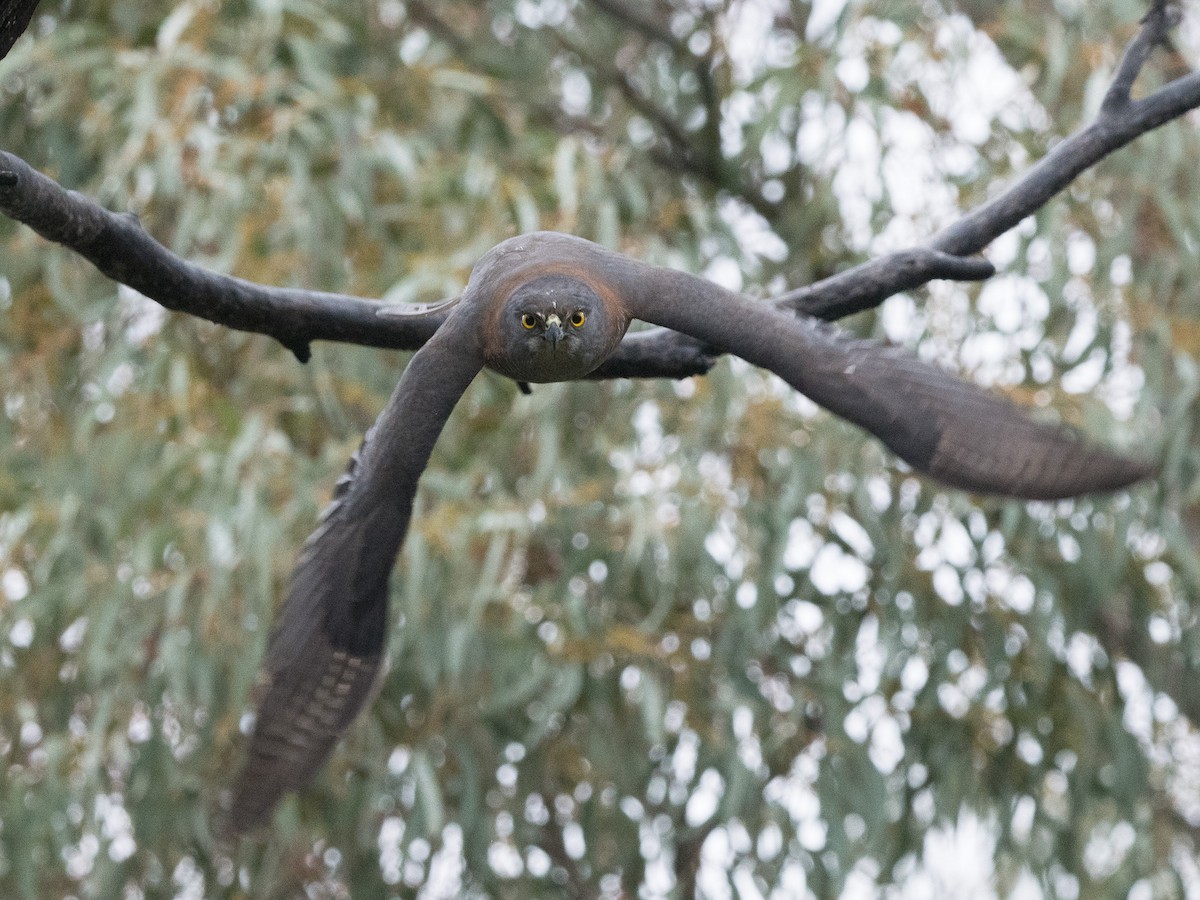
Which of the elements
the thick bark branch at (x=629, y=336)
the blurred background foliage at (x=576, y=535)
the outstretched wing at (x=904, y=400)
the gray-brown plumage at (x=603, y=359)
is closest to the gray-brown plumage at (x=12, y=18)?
the thick bark branch at (x=629, y=336)

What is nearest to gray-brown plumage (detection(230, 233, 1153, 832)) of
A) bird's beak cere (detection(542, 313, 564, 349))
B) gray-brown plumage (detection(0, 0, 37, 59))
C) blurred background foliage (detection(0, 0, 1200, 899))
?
bird's beak cere (detection(542, 313, 564, 349))

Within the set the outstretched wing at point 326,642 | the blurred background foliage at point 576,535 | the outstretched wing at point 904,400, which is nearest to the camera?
the outstretched wing at point 904,400

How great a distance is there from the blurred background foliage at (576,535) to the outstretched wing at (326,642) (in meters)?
0.85

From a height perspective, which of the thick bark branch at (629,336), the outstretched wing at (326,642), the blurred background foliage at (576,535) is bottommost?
the blurred background foliage at (576,535)

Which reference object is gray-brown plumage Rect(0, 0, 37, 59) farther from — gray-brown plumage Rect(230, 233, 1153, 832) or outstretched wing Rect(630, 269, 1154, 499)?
outstretched wing Rect(630, 269, 1154, 499)

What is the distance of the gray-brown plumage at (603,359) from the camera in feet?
5.71

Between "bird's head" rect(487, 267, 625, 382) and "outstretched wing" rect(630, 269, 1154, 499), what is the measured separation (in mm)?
76

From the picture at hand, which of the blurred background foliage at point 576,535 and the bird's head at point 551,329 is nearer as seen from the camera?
the bird's head at point 551,329

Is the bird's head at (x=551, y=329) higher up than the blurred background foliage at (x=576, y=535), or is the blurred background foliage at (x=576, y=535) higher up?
the bird's head at (x=551, y=329)

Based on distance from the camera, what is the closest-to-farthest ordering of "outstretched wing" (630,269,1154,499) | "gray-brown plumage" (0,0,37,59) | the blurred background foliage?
"gray-brown plumage" (0,0,37,59)
"outstretched wing" (630,269,1154,499)
the blurred background foliage

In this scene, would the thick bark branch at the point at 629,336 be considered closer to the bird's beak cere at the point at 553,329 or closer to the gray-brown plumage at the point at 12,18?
the gray-brown plumage at the point at 12,18

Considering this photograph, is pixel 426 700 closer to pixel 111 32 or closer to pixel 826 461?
pixel 826 461

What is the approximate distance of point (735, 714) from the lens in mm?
3172

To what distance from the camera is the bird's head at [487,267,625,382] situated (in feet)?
5.59
